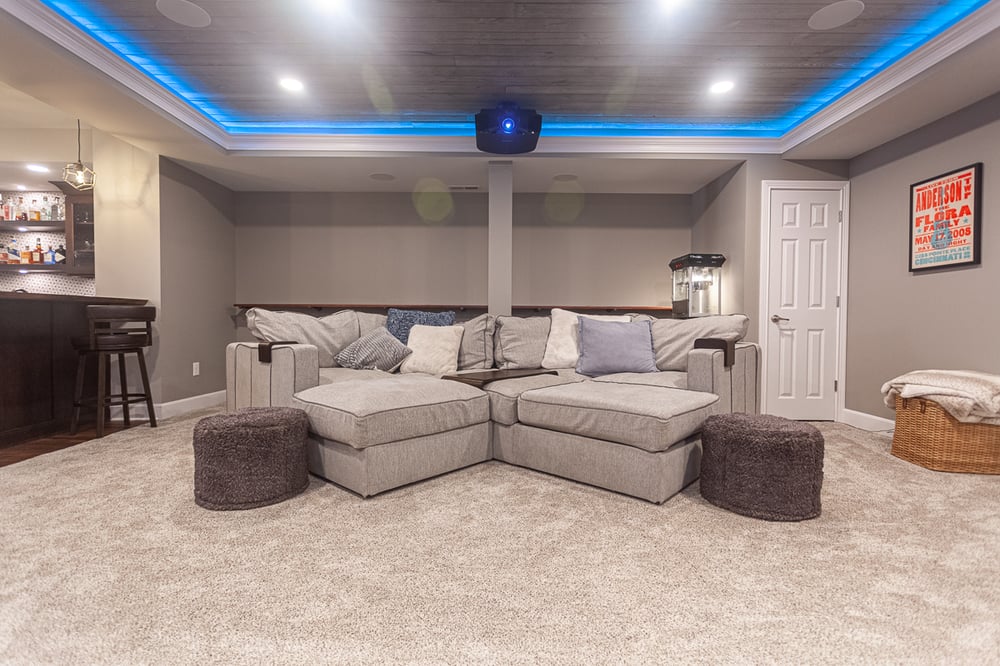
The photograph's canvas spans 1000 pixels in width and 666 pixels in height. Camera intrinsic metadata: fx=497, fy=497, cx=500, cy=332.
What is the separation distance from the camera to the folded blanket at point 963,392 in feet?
8.96

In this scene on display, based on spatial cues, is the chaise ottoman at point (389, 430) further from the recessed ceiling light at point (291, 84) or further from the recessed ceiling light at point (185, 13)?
the recessed ceiling light at point (291, 84)

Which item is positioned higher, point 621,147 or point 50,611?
point 621,147

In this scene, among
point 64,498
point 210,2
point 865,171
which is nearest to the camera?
point 64,498

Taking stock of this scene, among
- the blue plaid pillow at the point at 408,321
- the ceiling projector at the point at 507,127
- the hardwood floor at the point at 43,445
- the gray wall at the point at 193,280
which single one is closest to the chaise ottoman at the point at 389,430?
the blue plaid pillow at the point at 408,321

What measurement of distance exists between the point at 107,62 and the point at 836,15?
4.08 metres

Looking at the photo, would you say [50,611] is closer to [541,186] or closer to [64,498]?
[64,498]

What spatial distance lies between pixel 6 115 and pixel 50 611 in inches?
197

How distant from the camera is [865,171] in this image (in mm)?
4094

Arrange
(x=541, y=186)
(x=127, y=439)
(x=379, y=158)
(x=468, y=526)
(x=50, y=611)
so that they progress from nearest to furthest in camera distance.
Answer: (x=50, y=611), (x=468, y=526), (x=127, y=439), (x=379, y=158), (x=541, y=186)

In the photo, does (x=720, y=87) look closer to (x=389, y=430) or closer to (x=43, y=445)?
(x=389, y=430)

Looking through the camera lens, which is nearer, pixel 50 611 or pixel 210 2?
pixel 50 611

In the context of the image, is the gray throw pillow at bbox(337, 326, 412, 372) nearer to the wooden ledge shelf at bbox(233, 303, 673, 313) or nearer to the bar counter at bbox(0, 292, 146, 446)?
the wooden ledge shelf at bbox(233, 303, 673, 313)

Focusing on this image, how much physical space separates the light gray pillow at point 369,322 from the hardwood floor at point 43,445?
2086mm

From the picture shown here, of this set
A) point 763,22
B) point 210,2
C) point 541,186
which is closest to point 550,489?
point 763,22
